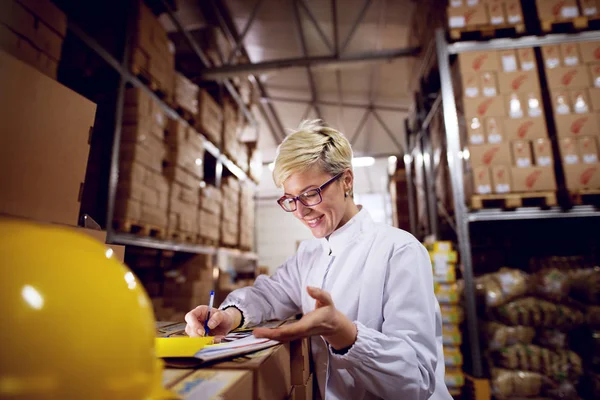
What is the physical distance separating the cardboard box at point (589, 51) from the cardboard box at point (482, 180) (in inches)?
61.1

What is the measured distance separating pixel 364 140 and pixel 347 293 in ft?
35.1

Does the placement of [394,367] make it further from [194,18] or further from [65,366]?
[194,18]

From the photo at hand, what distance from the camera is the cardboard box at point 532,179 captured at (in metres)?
3.38

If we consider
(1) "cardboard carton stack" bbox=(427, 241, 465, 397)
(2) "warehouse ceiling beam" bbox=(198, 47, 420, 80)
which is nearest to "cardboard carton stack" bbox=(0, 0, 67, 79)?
(2) "warehouse ceiling beam" bbox=(198, 47, 420, 80)

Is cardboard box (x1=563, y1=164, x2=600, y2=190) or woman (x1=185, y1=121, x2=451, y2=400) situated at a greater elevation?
cardboard box (x1=563, y1=164, x2=600, y2=190)

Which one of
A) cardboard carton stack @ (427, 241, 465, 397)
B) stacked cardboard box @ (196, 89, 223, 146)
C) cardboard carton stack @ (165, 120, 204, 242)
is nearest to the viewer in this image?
cardboard carton stack @ (427, 241, 465, 397)

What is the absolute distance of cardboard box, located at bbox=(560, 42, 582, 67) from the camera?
3553 millimetres

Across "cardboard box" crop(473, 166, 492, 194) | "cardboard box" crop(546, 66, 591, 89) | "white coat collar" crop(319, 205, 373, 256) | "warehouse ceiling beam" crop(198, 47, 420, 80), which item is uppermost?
"warehouse ceiling beam" crop(198, 47, 420, 80)

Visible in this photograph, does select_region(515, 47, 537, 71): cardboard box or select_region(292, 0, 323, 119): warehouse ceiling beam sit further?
select_region(292, 0, 323, 119): warehouse ceiling beam

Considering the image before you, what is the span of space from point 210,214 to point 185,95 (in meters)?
1.80

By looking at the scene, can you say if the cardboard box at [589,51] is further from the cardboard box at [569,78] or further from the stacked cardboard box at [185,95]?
the stacked cardboard box at [185,95]

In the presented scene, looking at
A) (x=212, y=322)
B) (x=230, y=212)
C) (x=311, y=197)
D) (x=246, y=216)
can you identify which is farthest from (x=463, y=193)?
(x=246, y=216)

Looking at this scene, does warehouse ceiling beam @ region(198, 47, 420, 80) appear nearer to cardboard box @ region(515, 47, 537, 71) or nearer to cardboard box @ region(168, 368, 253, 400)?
cardboard box @ region(515, 47, 537, 71)

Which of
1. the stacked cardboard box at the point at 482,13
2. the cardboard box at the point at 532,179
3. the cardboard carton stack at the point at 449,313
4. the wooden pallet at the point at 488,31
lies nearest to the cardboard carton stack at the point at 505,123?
the cardboard box at the point at 532,179
